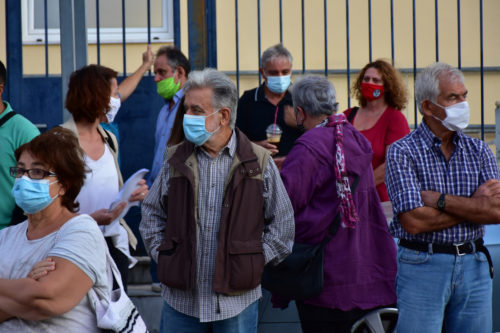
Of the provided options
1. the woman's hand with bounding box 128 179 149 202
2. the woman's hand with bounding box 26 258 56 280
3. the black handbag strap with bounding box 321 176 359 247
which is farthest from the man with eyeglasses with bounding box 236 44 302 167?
the woman's hand with bounding box 26 258 56 280

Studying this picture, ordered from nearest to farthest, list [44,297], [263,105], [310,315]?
[44,297], [310,315], [263,105]

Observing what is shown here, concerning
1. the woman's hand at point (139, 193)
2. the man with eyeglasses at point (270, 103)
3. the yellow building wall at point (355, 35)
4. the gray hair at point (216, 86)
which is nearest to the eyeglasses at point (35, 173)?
the gray hair at point (216, 86)

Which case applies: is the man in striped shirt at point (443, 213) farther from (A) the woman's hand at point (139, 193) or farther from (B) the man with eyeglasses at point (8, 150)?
(B) the man with eyeglasses at point (8, 150)

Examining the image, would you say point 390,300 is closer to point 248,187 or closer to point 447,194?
point 447,194

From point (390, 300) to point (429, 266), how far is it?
0.64 meters

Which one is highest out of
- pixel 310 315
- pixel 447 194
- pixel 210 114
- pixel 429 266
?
pixel 210 114

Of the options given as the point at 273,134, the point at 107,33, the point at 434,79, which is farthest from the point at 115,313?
the point at 107,33

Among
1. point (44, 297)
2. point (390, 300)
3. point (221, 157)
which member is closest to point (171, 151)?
point (221, 157)

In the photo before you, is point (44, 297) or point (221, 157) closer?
point (44, 297)

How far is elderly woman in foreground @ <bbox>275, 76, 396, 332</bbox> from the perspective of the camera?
437 cm

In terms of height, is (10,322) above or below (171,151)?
below

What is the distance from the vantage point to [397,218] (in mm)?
4078

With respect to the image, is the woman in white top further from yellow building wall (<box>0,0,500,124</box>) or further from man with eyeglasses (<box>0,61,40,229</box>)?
yellow building wall (<box>0,0,500,124</box>)

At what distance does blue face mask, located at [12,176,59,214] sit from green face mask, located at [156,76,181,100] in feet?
9.39
